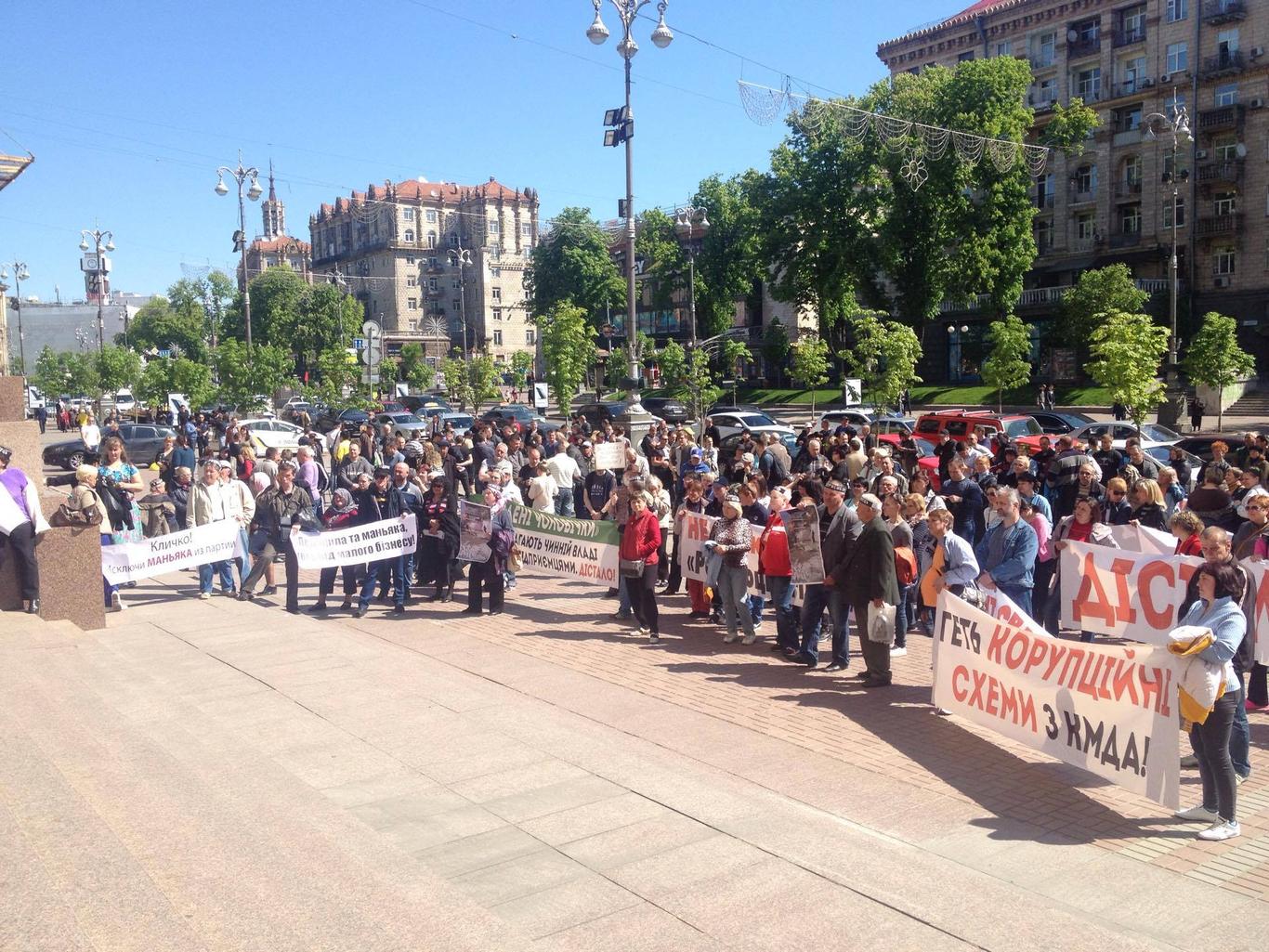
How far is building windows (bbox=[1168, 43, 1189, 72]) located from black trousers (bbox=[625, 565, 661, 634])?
50533mm

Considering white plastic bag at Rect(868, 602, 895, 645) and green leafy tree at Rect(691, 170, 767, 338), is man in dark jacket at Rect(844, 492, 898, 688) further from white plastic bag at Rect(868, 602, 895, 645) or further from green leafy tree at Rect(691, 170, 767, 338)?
green leafy tree at Rect(691, 170, 767, 338)

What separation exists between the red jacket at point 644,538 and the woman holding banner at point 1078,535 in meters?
4.18

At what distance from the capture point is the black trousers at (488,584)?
13.9 m

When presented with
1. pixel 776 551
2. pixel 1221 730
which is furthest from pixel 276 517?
pixel 1221 730

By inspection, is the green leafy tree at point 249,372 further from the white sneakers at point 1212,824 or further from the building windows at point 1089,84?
the white sneakers at point 1212,824

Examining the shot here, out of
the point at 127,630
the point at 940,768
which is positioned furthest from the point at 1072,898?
the point at 127,630

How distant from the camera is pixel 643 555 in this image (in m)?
12.2

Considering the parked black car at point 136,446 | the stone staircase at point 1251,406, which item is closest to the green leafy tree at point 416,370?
the parked black car at point 136,446

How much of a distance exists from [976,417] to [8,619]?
837 inches

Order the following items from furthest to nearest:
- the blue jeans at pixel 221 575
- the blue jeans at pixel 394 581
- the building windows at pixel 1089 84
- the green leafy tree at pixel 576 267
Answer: the green leafy tree at pixel 576 267 → the building windows at pixel 1089 84 → the blue jeans at pixel 221 575 → the blue jeans at pixel 394 581

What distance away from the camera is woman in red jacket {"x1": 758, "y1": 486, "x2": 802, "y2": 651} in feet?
36.8

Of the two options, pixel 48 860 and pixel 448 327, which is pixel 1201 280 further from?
pixel 448 327

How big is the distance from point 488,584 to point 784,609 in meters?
4.35

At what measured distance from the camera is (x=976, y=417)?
26703 millimetres
